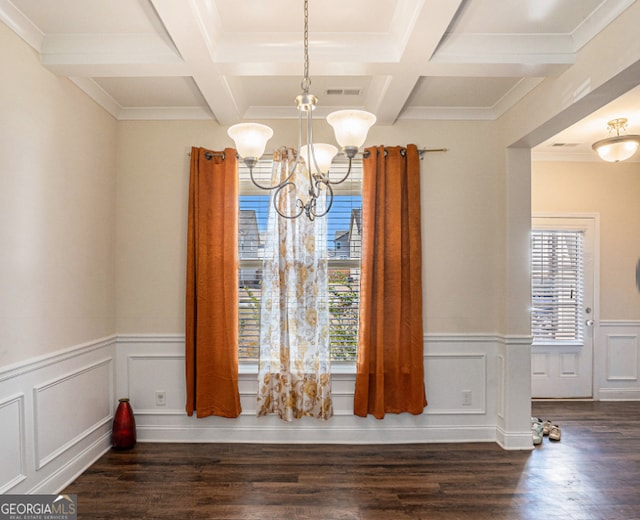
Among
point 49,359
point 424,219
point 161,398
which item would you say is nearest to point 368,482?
point 161,398

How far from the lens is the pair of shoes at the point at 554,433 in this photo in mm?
3889

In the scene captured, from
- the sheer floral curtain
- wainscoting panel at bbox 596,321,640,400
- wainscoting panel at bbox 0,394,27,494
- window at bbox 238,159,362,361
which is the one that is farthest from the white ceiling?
wainscoting panel at bbox 596,321,640,400

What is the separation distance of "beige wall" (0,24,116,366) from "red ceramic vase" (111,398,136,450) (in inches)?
24.9

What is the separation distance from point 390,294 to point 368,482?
1.41 meters

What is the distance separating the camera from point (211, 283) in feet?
12.3

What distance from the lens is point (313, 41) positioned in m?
2.76

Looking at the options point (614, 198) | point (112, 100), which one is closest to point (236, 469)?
point (112, 100)

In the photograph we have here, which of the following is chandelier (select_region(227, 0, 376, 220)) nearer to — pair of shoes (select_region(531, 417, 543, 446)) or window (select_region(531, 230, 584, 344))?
pair of shoes (select_region(531, 417, 543, 446))

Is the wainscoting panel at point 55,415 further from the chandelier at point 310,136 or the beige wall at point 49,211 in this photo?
the chandelier at point 310,136

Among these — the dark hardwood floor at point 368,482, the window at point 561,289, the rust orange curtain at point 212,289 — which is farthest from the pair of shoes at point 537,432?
the rust orange curtain at point 212,289

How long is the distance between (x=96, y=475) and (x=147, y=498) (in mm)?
565

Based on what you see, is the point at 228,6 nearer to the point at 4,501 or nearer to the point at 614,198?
the point at 4,501

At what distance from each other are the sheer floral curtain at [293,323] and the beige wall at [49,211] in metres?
1.32

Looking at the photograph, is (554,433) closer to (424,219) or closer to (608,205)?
(424,219)
